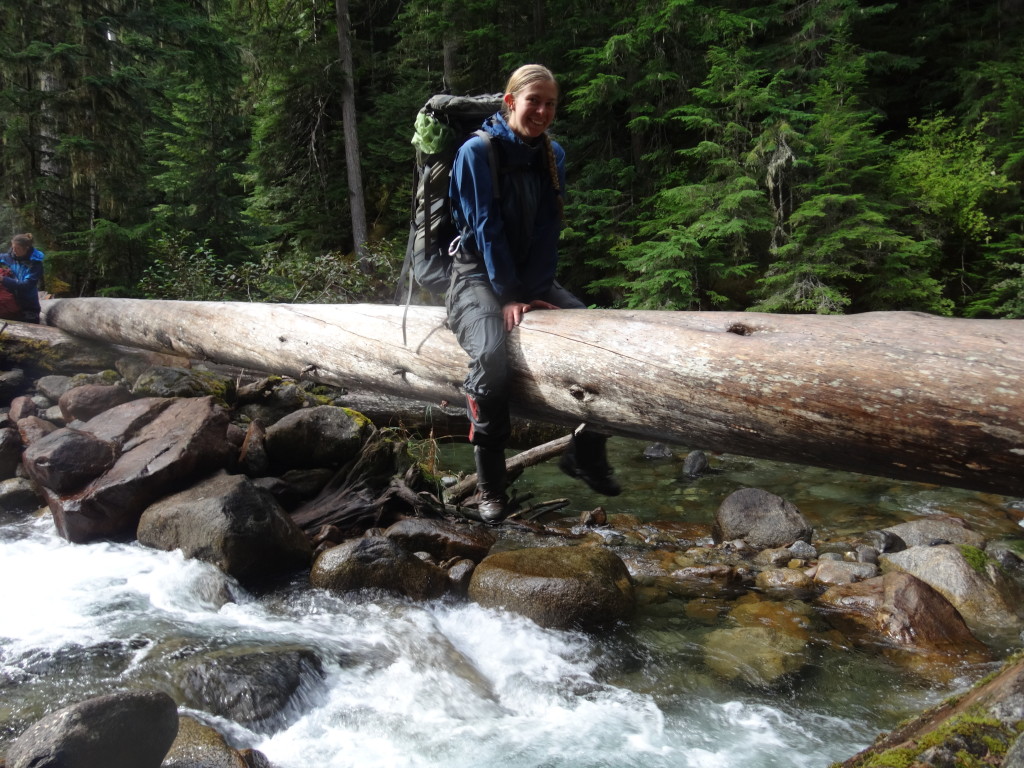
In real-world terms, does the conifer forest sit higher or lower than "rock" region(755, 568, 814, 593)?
higher

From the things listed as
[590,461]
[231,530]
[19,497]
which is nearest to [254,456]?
[231,530]

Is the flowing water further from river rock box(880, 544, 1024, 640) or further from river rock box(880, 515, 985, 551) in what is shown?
river rock box(880, 515, 985, 551)

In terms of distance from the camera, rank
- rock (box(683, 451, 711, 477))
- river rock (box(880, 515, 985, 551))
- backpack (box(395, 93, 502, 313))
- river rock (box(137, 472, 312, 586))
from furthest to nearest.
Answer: rock (box(683, 451, 711, 477))
river rock (box(880, 515, 985, 551))
river rock (box(137, 472, 312, 586))
backpack (box(395, 93, 502, 313))

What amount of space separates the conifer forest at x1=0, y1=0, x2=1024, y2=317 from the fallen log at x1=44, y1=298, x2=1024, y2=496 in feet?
33.1

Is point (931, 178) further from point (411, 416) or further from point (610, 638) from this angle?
point (610, 638)

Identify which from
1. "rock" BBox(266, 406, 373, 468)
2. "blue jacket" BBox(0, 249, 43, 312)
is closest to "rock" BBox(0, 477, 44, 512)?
"rock" BBox(266, 406, 373, 468)

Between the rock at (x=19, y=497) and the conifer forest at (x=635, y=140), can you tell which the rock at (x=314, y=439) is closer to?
the rock at (x=19, y=497)

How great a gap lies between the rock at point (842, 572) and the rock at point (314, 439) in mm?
4838

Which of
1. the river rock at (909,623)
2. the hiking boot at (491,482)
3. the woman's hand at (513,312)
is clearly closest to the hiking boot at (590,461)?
the hiking boot at (491,482)

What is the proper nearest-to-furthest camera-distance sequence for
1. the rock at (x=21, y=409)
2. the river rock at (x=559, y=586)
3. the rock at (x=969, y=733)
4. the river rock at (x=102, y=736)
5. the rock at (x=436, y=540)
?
the rock at (x=969, y=733) → the river rock at (x=102, y=736) → the river rock at (x=559, y=586) → the rock at (x=436, y=540) → the rock at (x=21, y=409)

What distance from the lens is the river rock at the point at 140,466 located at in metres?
6.04

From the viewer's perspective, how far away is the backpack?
4.27m

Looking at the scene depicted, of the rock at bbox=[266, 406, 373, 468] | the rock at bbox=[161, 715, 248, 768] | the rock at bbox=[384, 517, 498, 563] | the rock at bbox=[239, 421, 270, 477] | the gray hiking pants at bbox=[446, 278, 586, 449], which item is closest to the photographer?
the rock at bbox=[161, 715, 248, 768]

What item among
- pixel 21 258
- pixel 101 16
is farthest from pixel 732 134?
Result: pixel 101 16
